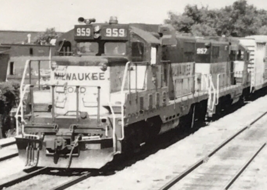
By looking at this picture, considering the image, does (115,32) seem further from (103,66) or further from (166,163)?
(166,163)

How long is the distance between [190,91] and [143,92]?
485 centimetres

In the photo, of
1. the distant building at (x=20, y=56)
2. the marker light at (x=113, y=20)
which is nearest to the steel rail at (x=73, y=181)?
the marker light at (x=113, y=20)

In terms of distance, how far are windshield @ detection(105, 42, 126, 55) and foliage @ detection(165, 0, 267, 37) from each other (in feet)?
142

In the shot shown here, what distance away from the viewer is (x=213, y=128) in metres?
16.1

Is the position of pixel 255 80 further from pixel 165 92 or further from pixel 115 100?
pixel 115 100

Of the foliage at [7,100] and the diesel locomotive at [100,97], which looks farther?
the foliage at [7,100]

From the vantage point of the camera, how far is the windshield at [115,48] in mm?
10258

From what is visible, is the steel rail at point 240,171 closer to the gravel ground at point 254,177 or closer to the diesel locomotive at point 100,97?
the gravel ground at point 254,177

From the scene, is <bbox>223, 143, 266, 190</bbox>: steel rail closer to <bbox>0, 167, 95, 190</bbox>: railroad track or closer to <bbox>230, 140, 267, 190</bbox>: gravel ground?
<bbox>230, 140, 267, 190</bbox>: gravel ground

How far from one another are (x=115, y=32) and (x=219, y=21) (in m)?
52.8

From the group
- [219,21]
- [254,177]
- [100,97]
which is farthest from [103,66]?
[219,21]

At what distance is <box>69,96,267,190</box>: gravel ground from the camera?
8875mm

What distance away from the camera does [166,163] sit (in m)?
10.7

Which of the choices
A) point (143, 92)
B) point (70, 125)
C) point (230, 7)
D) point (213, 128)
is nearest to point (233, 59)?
point (213, 128)
